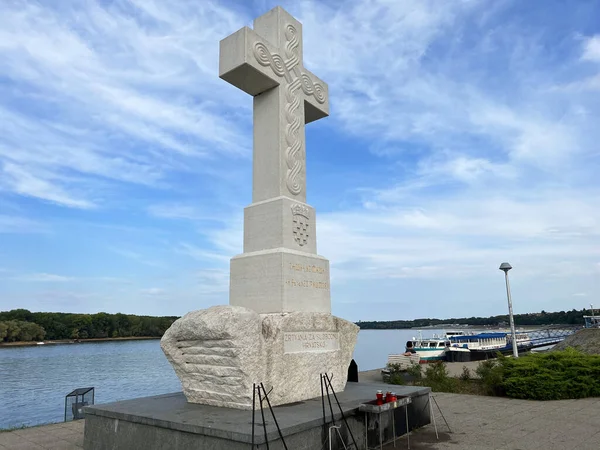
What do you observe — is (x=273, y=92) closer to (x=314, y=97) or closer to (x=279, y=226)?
(x=314, y=97)

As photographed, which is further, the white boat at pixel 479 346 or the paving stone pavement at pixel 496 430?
the white boat at pixel 479 346

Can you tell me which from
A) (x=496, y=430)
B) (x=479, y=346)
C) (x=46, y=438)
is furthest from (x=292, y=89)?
(x=479, y=346)

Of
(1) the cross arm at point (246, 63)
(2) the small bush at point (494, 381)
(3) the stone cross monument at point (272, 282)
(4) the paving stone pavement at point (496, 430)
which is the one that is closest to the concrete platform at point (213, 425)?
(3) the stone cross monument at point (272, 282)

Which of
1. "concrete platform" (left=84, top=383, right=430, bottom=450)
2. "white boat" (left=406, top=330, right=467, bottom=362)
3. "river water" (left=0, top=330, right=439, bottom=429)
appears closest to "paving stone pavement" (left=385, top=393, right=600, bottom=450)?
"concrete platform" (left=84, top=383, right=430, bottom=450)

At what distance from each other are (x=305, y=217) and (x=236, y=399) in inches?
116


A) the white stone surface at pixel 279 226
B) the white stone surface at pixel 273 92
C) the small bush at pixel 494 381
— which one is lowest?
the small bush at pixel 494 381

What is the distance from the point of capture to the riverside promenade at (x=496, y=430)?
19.1 ft

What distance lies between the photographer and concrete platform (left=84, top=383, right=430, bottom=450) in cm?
463

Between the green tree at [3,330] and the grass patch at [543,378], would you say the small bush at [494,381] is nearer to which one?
the grass patch at [543,378]

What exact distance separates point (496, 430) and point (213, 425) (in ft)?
13.9

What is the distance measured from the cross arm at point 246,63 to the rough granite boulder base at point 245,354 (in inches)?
149

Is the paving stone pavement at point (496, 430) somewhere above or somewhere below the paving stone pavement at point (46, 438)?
above

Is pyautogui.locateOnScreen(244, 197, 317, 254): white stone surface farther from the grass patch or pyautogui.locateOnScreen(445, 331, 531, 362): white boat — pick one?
pyautogui.locateOnScreen(445, 331, 531, 362): white boat

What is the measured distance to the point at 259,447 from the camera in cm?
429
